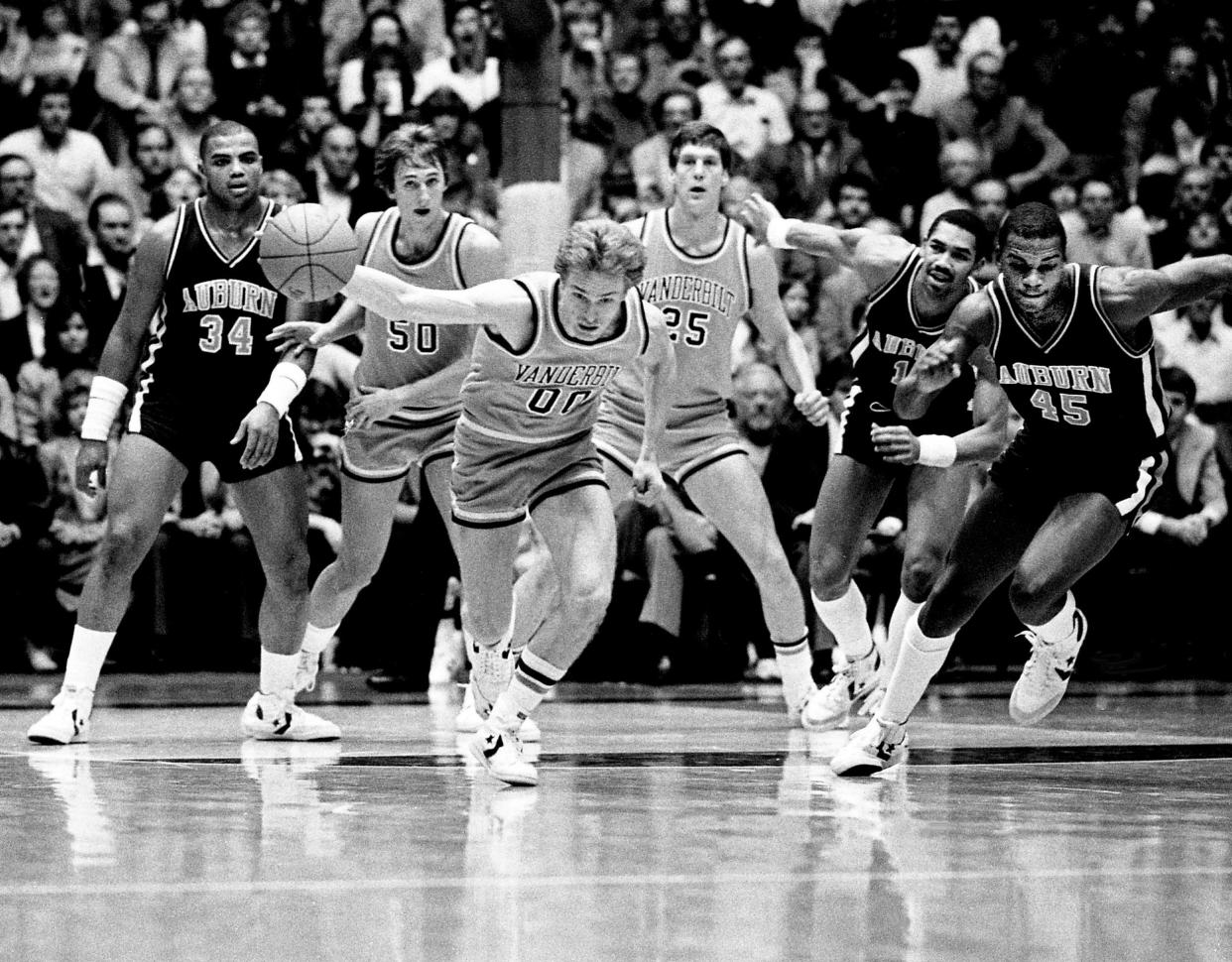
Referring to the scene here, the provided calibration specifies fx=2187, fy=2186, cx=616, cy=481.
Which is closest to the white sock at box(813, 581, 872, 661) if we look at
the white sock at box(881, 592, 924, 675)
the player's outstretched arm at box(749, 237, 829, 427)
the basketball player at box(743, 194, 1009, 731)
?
the basketball player at box(743, 194, 1009, 731)

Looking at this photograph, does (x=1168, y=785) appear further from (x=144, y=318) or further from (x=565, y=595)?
(x=144, y=318)

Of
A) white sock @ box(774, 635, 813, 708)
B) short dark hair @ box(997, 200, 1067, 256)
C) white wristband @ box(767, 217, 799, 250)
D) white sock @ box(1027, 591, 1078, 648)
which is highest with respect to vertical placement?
white wristband @ box(767, 217, 799, 250)

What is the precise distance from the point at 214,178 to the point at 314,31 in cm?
662

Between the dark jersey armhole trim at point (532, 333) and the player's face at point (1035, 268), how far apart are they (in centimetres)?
146

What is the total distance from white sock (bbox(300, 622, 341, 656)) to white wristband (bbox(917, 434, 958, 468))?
9.05 ft

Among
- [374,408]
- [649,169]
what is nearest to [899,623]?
[374,408]

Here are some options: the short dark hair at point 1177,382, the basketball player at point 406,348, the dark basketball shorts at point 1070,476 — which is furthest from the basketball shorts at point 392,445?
the short dark hair at point 1177,382

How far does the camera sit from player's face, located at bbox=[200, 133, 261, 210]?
7.62 m

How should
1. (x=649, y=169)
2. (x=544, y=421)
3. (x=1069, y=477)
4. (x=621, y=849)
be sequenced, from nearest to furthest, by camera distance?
(x=621, y=849) → (x=1069, y=477) → (x=544, y=421) → (x=649, y=169)

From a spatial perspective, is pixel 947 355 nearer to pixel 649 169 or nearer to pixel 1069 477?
pixel 1069 477

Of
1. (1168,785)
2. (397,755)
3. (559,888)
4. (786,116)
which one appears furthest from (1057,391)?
(786,116)

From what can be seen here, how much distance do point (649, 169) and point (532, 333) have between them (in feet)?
23.7

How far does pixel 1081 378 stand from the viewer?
22.3ft

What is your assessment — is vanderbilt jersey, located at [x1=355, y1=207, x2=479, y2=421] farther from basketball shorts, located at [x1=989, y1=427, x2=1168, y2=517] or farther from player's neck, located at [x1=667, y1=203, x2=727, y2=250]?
basketball shorts, located at [x1=989, y1=427, x2=1168, y2=517]
